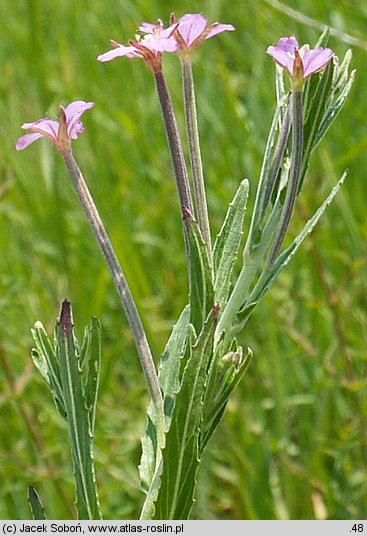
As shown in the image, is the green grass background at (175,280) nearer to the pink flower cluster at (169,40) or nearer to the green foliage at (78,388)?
the green foliage at (78,388)

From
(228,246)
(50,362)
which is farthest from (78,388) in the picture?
(228,246)

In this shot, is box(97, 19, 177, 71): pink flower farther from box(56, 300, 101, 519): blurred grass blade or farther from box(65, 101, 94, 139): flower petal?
box(56, 300, 101, 519): blurred grass blade

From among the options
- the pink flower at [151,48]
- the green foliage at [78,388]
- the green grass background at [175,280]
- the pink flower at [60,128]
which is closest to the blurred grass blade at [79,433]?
the green foliage at [78,388]

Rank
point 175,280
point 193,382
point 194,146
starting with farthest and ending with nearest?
point 175,280
point 194,146
point 193,382

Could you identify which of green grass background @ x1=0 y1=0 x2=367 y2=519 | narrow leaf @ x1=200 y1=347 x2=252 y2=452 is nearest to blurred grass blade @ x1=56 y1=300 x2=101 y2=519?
narrow leaf @ x1=200 y1=347 x2=252 y2=452

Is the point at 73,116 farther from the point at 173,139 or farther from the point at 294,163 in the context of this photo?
the point at 294,163

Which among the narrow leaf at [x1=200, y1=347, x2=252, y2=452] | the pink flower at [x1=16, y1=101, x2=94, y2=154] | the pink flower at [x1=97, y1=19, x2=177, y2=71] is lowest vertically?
the narrow leaf at [x1=200, y1=347, x2=252, y2=452]
